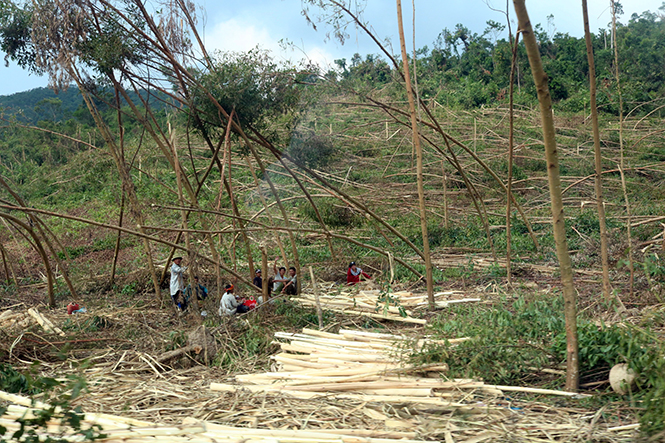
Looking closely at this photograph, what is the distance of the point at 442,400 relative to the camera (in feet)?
12.7

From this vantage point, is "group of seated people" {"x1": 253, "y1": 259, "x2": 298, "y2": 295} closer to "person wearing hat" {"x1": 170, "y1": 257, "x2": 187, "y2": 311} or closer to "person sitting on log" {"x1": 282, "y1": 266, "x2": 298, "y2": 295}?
"person sitting on log" {"x1": 282, "y1": 266, "x2": 298, "y2": 295}

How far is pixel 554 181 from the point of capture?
12.7 feet

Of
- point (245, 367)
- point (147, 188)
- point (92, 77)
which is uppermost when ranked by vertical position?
point (92, 77)

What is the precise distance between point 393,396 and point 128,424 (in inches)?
70.0

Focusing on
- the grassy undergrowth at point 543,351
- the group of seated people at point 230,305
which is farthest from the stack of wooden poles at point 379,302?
the grassy undergrowth at point 543,351

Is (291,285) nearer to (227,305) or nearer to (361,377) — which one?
(227,305)

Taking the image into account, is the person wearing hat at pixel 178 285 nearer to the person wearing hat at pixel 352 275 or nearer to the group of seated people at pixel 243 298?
the group of seated people at pixel 243 298

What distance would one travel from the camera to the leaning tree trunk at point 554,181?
12.1 feet

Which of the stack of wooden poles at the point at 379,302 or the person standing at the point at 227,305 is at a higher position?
the person standing at the point at 227,305

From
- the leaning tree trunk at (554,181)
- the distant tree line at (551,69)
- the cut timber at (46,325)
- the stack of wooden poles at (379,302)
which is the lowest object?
the stack of wooden poles at (379,302)

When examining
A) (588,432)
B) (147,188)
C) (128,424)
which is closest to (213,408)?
(128,424)

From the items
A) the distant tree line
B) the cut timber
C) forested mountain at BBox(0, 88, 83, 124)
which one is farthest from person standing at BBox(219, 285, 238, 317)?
forested mountain at BBox(0, 88, 83, 124)

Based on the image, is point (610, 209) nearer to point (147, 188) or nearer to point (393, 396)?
point (393, 396)

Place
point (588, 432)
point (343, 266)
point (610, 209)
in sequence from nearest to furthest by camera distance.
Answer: point (588, 432) → point (343, 266) → point (610, 209)
